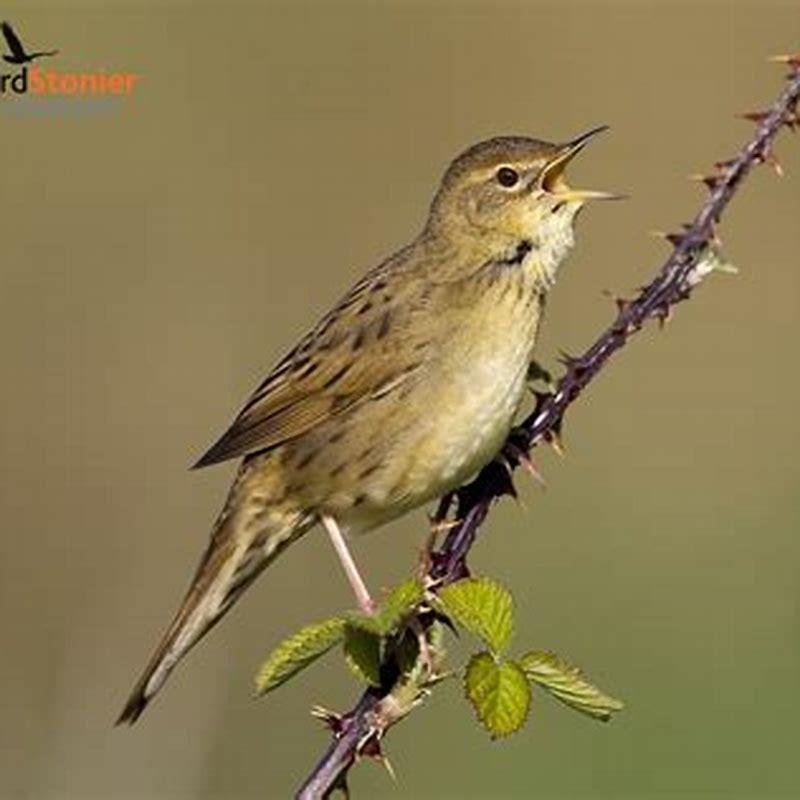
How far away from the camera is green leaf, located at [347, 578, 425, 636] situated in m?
2.90

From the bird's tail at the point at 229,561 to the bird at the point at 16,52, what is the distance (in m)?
6.27

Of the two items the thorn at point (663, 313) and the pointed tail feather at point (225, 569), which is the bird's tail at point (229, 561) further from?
the thorn at point (663, 313)

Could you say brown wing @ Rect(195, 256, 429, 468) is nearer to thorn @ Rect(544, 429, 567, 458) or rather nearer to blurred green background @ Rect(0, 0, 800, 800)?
blurred green background @ Rect(0, 0, 800, 800)

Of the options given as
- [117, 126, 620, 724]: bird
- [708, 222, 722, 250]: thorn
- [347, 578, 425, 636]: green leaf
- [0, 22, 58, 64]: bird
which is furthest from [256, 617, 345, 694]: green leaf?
[0, 22, 58, 64]: bird

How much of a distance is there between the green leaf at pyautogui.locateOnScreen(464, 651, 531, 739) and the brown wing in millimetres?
2223

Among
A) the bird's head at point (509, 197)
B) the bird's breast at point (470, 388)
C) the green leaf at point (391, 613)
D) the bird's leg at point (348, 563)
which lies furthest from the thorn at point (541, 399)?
the bird's head at point (509, 197)

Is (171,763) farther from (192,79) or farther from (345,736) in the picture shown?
(192,79)

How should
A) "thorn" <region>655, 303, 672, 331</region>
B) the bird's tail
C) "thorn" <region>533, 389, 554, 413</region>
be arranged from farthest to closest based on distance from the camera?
the bird's tail → "thorn" <region>533, 389, 554, 413</region> → "thorn" <region>655, 303, 672, 331</region>

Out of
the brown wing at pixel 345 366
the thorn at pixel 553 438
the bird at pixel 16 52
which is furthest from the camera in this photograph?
the bird at pixel 16 52

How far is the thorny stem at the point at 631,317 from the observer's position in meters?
2.99

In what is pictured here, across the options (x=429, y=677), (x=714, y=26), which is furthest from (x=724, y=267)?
(x=714, y=26)

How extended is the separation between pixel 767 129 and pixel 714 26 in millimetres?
10672

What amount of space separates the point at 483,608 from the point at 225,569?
7.03 feet

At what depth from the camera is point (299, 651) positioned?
9.43 feet
